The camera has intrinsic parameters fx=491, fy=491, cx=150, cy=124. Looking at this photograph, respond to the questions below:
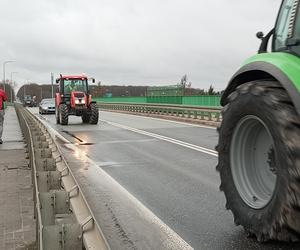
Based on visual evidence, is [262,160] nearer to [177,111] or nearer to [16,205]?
[16,205]

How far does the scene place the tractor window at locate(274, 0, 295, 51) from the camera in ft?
15.9

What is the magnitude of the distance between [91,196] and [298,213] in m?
4.25

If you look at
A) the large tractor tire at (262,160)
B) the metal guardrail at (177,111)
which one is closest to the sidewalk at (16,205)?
the large tractor tire at (262,160)

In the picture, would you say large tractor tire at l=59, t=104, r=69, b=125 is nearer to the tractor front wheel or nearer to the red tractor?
the red tractor

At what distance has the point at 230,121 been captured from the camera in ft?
16.2

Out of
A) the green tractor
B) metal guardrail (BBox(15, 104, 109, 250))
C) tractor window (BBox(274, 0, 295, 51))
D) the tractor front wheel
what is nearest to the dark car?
the tractor front wheel

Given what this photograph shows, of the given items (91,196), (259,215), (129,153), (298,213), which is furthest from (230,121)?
(129,153)

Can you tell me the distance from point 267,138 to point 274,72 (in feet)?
2.26

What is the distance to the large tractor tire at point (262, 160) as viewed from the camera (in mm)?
3787

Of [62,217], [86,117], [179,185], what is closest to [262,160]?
[62,217]

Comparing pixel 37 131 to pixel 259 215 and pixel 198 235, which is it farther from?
pixel 259 215

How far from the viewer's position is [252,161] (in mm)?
4902

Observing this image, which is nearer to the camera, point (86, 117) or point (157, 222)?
point (157, 222)

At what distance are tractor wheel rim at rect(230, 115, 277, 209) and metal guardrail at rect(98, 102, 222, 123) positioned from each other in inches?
372
